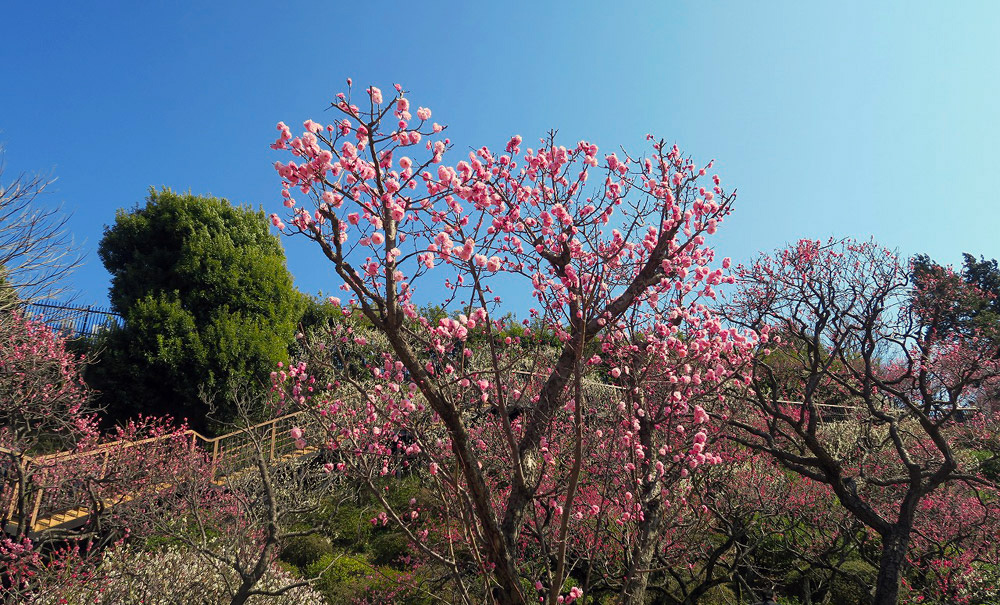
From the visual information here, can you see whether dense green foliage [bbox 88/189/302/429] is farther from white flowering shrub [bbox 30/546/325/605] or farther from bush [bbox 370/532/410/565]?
white flowering shrub [bbox 30/546/325/605]

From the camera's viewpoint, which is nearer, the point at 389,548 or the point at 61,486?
the point at 61,486

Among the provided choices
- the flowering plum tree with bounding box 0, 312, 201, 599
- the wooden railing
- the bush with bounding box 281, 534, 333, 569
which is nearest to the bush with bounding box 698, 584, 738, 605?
the bush with bounding box 281, 534, 333, 569

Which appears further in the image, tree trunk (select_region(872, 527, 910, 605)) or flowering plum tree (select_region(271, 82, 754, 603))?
tree trunk (select_region(872, 527, 910, 605))

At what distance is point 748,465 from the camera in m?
11.8

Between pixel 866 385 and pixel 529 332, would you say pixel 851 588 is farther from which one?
pixel 529 332

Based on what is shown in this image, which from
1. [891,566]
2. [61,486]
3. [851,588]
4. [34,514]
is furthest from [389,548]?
[851,588]

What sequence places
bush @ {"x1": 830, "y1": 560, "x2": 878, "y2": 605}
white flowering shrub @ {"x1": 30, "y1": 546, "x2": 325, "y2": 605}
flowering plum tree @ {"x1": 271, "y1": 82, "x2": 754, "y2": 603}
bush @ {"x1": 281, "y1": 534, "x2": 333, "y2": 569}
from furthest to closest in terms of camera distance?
bush @ {"x1": 281, "y1": 534, "x2": 333, "y2": 569}
bush @ {"x1": 830, "y1": 560, "x2": 878, "y2": 605}
white flowering shrub @ {"x1": 30, "y1": 546, "x2": 325, "y2": 605}
flowering plum tree @ {"x1": 271, "y1": 82, "x2": 754, "y2": 603}

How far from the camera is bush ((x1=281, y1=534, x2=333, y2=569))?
402 inches

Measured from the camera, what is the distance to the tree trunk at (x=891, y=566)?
19.9 ft

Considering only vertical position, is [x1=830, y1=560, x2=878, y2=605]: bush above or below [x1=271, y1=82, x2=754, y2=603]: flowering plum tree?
below

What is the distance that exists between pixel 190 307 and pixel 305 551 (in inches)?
377

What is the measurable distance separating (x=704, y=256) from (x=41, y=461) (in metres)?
10.8

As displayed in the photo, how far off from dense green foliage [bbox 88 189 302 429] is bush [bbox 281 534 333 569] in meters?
5.88

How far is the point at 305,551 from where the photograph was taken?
10.3m
